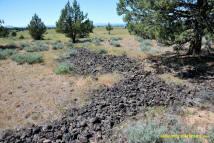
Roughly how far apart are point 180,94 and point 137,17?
6.62 m

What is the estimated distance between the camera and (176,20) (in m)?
8.66

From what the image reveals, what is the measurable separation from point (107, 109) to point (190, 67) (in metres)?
7.05

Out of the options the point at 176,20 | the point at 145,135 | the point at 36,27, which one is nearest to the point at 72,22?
the point at 36,27

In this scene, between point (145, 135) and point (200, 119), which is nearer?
point (145, 135)

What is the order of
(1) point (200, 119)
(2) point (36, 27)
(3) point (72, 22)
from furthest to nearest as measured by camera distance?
1. (2) point (36, 27)
2. (3) point (72, 22)
3. (1) point (200, 119)

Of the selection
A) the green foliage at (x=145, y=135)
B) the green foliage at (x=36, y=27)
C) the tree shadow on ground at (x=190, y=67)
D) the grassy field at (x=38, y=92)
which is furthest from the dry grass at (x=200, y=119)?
the green foliage at (x=36, y=27)

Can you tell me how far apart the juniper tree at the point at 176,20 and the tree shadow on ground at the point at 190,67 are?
1667 millimetres

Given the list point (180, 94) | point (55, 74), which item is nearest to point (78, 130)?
point (180, 94)

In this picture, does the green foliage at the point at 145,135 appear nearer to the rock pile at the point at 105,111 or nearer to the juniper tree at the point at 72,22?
the rock pile at the point at 105,111

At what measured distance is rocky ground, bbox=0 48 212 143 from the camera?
11.8ft

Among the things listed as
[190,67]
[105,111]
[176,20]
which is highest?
[176,20]

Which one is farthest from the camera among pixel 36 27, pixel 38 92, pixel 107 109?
pixel 36 27

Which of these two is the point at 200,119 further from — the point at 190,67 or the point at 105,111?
the point at 190,67

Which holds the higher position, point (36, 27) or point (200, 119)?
point (36, 27)
